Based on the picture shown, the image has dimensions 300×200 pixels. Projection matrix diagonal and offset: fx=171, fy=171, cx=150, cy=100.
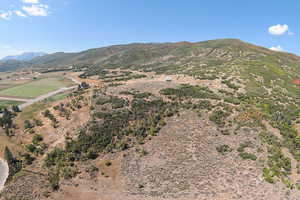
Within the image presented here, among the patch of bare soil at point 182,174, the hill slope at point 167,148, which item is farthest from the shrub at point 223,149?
the patch of bare soil at point 182,174

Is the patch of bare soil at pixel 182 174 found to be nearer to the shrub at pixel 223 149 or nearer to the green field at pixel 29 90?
the shrub at pixel 223 149

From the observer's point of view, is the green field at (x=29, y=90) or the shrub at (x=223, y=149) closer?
the shrub at (x=223, y=149)

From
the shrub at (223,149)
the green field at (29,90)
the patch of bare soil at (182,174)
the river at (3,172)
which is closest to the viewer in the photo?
the patch of bare soil at (182,174)

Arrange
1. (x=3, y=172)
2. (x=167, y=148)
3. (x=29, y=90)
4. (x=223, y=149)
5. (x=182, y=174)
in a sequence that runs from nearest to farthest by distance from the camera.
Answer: (x=182, y=174)
(x=3, y=172)
(x=223, y=149)
(x=167, y=148)
(x=29, y=90)

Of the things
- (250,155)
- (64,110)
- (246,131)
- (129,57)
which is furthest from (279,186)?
(129,57)

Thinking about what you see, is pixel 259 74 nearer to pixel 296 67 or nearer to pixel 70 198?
pixel 296 67

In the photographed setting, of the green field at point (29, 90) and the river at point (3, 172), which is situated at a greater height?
the green field at point (29, 90)

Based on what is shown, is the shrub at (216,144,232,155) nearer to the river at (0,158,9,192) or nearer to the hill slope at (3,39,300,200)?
the hill slope at (3,39,300,200)

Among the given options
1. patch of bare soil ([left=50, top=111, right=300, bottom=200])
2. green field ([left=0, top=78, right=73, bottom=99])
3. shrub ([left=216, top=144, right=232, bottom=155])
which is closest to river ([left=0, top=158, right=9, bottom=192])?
patch of bare soil ([left=50, top=111, right=300, bottom=200])

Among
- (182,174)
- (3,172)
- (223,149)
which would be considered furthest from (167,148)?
(3,172)

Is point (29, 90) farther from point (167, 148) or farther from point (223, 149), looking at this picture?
point (223, 149)

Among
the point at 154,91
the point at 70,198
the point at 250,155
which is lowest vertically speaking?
the point at 70,198
